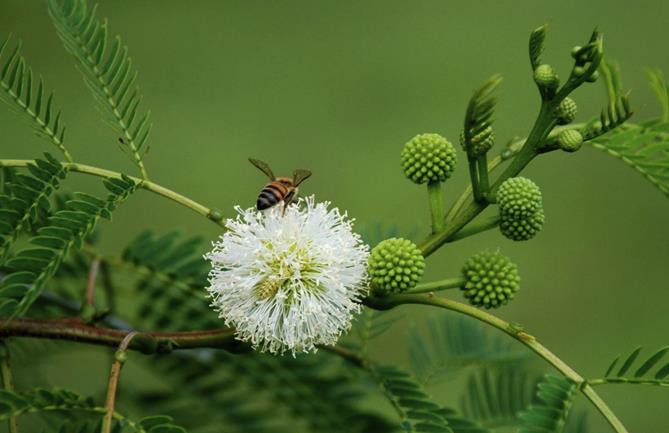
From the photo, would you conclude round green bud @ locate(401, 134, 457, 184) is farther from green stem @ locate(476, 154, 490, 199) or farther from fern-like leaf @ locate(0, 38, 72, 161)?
fern-like leaf @ locate(0, 38, 72, 161)

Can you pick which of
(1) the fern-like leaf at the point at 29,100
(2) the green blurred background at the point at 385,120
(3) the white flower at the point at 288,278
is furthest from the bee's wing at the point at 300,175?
(2) the green blurred background at the point at 385,120

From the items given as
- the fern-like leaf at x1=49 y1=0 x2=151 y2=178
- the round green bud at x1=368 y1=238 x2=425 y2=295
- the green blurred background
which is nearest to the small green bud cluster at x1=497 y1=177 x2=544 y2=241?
the round green bud at x1=368 y1=238 x2=425 y2=295

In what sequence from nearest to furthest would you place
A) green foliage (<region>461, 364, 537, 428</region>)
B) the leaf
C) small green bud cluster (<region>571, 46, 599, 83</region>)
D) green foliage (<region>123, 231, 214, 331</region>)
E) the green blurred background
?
small green bud cluster (<region>571, 46, 599, 83</region>) < the leaf < green foliage (<region>123, 231, 214, 331</region>) < green foliage (<region>461, 364, 537, 428</region>) < the green blurred background

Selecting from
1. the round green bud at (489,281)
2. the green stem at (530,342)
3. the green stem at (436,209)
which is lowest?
the green stem at (530,342)

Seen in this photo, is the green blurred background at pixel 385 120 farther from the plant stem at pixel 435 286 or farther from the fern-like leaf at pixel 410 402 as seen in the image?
the plant stem at pixel 435 286

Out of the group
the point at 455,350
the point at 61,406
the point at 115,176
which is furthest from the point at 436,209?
the point at 455,350
